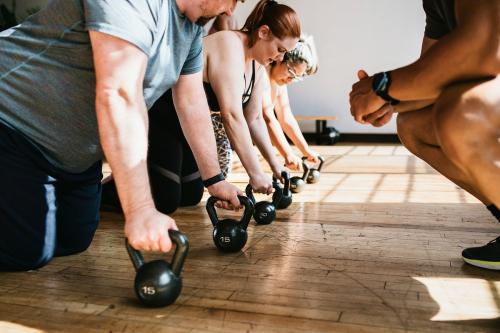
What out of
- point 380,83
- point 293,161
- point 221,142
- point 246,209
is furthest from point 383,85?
point 293,161

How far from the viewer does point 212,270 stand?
4.37ft

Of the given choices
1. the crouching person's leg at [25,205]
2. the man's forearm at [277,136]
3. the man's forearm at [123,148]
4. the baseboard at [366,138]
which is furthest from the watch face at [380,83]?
the baseboard at [366,138]

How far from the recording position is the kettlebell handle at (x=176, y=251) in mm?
1000

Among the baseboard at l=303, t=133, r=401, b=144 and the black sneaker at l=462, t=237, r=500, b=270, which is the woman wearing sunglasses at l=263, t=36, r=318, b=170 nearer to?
the black sneaker at l=462, t=237, r=500, b=270

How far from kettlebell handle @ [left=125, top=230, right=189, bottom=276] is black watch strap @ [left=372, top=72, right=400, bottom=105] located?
0.63m

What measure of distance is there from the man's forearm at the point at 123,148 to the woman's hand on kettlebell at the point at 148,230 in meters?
0.02

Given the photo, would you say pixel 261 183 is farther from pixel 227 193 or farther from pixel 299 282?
pixel 299 282

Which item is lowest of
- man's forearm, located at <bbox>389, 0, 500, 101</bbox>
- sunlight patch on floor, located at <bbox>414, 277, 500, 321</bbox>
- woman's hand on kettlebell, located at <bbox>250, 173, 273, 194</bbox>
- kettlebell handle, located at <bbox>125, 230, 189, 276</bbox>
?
woman's hand on kettlebell, located at <bbox>250, 173, 273, 194</bbox>

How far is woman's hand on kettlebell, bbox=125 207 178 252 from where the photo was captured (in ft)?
3.20

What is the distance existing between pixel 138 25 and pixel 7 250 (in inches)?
29.0

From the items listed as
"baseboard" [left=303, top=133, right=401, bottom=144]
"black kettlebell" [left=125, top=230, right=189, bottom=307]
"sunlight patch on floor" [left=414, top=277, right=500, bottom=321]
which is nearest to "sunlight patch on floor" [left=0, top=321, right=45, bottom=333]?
"black kettlebell" [left=125, top=230, right=189, bottom=307]

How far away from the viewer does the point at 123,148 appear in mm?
1003

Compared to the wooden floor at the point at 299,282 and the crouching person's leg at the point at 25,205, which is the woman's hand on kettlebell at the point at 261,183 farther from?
the crouching person's leg at the point at 25,205

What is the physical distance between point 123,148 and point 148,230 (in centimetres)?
18
